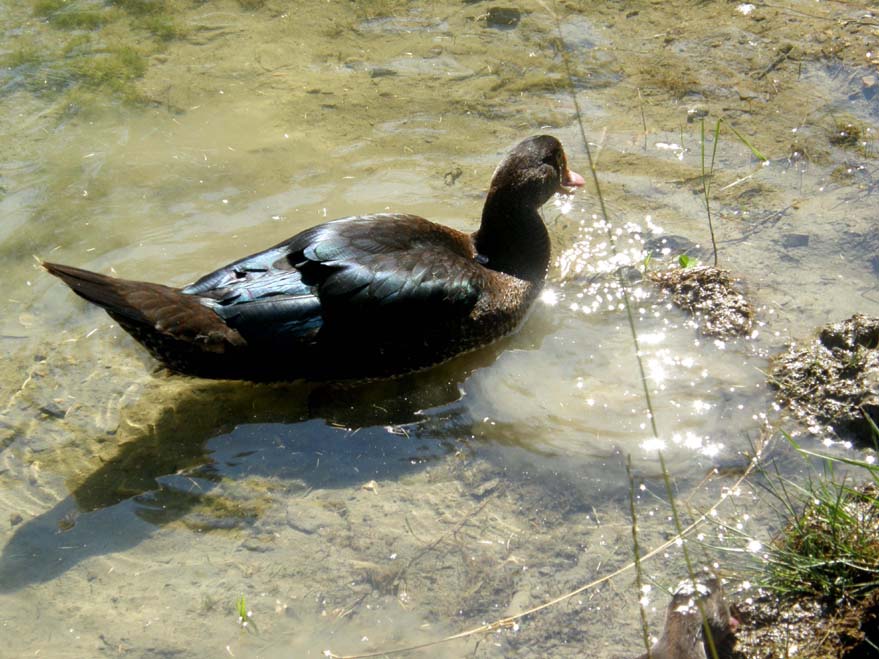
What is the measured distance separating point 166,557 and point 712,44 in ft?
20.1

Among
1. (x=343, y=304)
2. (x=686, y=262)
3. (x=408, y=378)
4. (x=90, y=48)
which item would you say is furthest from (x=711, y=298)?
(x=90, y=48)

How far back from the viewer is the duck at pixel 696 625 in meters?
3.39

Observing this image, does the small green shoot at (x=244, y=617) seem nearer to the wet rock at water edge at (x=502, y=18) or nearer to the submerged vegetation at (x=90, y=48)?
the submerged vegetation at (x=90, y=48)

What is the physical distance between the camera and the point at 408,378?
5477mm

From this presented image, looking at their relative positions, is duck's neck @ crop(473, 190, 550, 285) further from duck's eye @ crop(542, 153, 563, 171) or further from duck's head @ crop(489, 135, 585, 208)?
duck's eye @ crop(542, 153, 563, 171)

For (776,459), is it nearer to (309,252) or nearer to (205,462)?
(309,252)

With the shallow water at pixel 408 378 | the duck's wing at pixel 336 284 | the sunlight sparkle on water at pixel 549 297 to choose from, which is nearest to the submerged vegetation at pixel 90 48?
the shallow water at pixel 408 378

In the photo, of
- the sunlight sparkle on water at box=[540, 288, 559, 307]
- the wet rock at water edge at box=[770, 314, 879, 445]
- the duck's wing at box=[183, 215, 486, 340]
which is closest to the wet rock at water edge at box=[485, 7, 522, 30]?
the sunlight sparkle on water at box=[540, 288, 559, 307]

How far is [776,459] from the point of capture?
4.50 meters

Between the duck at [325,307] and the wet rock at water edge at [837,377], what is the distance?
5.56 feet

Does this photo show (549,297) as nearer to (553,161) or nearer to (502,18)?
(553,161)

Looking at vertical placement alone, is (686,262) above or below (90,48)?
below

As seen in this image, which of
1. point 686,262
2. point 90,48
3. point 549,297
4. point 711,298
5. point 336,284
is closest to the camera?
point 336,284

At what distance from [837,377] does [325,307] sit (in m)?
2.80
